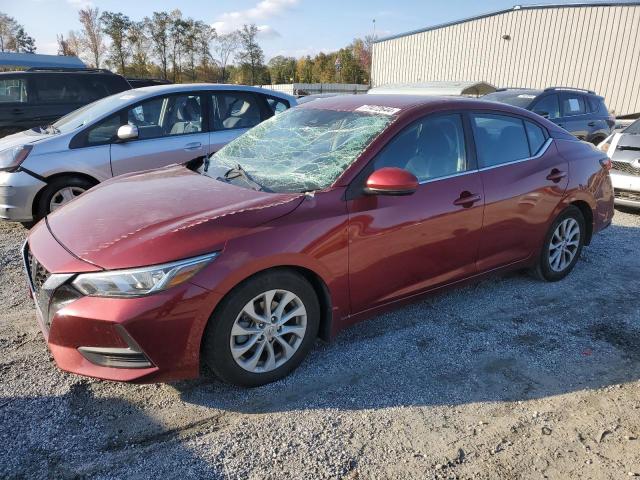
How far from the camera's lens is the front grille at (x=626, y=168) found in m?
6.73

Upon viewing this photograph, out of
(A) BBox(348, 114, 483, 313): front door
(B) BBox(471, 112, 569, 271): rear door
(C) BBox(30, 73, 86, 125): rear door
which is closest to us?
(A) BBox(348, 114, 483, 313): front door

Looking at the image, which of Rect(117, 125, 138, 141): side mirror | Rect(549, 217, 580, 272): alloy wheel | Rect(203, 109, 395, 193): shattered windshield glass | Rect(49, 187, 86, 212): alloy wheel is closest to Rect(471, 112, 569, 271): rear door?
Rect(549, 217, 580, 272): alloy wheel

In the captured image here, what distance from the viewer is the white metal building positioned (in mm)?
22359

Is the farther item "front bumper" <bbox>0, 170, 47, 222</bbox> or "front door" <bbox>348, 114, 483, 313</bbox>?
"front bumper" <bbox>0, 170, 47, 222</bbox>

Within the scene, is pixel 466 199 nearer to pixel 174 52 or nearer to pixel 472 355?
pixel 472 355

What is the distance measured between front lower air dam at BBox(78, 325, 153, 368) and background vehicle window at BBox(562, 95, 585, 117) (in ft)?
32.5

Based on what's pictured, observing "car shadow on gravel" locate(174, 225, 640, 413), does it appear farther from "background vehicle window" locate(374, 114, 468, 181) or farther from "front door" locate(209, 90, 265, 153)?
"front door" locate(209, 90, 265, 153)

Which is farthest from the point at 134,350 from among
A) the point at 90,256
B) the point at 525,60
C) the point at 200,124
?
the point at 525,60

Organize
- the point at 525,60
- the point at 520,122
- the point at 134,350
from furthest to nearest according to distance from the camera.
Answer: the point at 525,60 < the point at 520,122 < the point at 134,350

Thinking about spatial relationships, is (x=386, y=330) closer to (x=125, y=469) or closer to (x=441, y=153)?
(x=441, y=153)

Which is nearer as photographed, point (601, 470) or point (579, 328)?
point (601, 470)

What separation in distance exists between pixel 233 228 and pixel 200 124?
4.09 m

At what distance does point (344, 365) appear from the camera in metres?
3.10

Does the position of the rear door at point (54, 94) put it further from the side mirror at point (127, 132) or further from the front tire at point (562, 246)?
the front tire at point (562, 246)
